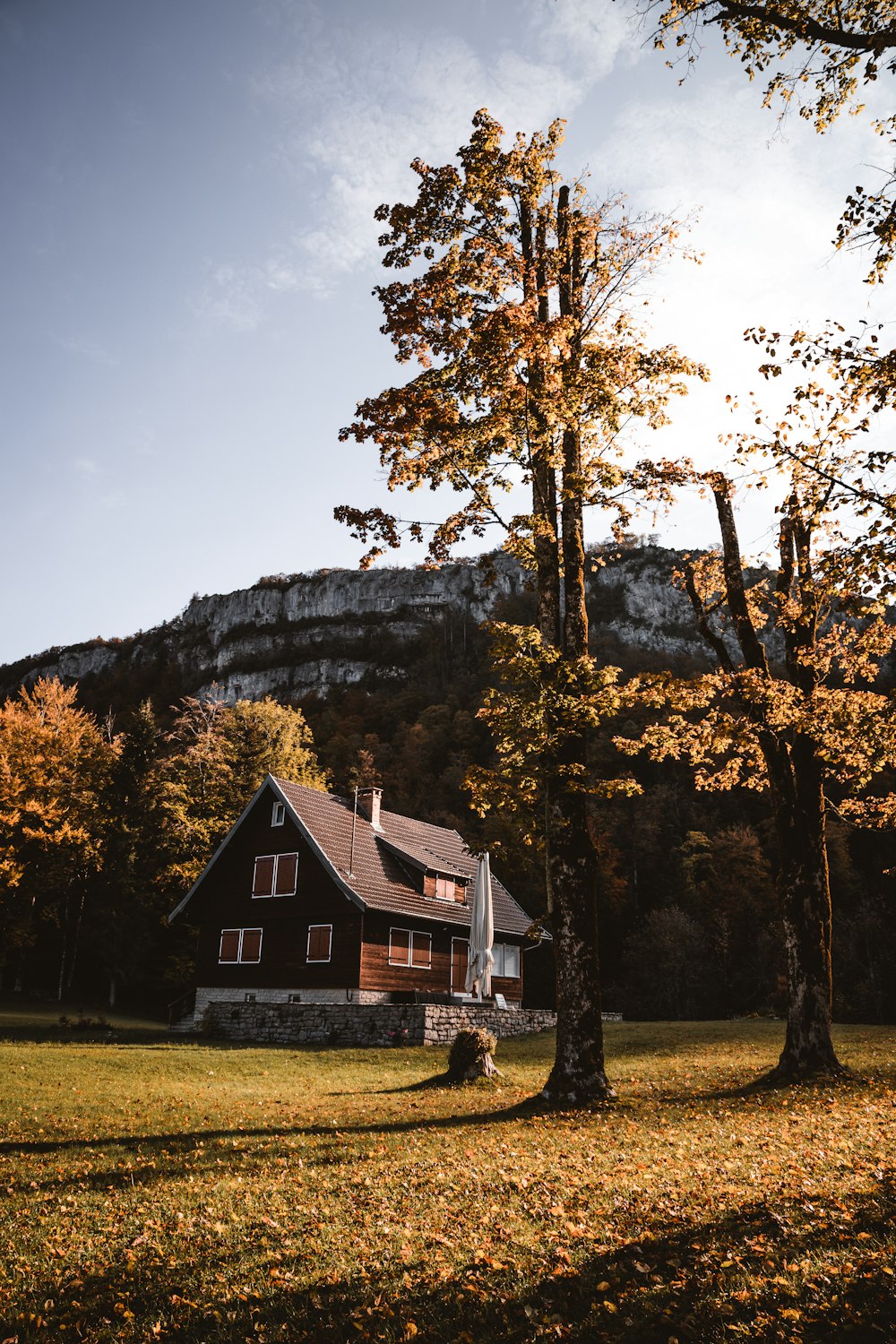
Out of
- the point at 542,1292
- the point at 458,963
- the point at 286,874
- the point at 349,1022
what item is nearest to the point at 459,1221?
the point at 542,1292

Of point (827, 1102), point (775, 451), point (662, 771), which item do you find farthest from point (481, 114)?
point (662, 771)

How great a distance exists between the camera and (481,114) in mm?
12820

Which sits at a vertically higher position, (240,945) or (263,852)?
(263,852)

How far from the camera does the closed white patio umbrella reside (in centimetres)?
2388

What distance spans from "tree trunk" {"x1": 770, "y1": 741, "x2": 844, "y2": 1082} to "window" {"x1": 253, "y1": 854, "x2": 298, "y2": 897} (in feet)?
67.4

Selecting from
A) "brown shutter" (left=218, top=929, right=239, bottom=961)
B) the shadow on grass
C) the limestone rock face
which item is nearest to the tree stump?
the shadow on grass

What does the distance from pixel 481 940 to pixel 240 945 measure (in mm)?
11395

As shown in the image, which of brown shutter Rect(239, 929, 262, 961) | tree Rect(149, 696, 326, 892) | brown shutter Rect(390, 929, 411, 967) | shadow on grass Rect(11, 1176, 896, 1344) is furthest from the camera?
tree Rect(149, 696, 326, 892)

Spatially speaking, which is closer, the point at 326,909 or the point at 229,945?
the point at 326,909

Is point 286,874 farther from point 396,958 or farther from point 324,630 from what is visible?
point 324,630

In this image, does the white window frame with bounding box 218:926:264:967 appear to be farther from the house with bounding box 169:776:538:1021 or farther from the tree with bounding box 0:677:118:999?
the tree with bounding box 0:677:118:999

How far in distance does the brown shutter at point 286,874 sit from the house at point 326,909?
0.11 feet

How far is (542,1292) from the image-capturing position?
4.70m

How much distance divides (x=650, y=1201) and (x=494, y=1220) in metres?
1.16
